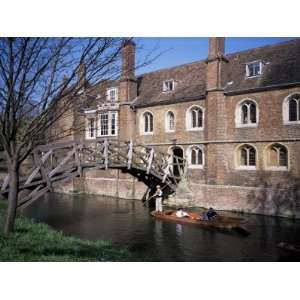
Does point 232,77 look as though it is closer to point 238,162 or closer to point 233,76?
point 233,76

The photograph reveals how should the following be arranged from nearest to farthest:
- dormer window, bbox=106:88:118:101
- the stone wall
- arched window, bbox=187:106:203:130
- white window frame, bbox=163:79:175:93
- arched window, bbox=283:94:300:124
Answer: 1. dormer window, bbox=106:88:118:101
2. the stone wall
3. arched window, bbox=283:94:300:124
4. arched window, bbox=187:106:203:130
5. white window frame, bbox=163:79:175:93

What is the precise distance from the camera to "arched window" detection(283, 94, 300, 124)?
13.5 m

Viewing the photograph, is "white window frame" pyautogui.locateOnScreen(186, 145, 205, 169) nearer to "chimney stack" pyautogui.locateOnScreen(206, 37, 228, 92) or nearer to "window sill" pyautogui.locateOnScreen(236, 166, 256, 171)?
"window sill" pyautogui.locateOnScreen(236, 166, 256, 171)

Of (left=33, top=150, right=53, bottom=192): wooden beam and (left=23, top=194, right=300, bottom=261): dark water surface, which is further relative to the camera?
(left=33, top=150, right=53, bottom=192): wooden beam

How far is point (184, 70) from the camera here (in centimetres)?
1847

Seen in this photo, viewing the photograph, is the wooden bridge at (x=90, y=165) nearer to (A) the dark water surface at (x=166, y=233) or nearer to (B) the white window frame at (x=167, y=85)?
(A) the dark water surface at (x=166, y=233)

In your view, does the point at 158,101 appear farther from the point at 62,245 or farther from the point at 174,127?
the point at 62,245

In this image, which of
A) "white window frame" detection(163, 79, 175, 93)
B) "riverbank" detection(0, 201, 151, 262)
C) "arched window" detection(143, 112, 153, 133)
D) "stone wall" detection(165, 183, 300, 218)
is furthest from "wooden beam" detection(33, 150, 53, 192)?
"white window frame" detection(163, 79, 175, 93)

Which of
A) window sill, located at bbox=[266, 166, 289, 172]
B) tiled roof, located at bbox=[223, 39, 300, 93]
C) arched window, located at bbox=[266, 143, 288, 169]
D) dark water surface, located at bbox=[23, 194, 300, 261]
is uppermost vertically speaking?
tiled roof, located at bbox=[223, 39, 300, 93]

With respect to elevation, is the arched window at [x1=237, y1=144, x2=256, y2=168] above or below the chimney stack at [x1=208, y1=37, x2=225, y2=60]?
below

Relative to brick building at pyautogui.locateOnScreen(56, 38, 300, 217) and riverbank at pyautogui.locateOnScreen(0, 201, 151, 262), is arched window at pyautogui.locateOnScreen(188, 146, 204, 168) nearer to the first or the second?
brick building at pyautogui.locateOnScreen(56, 38, 300, 217)

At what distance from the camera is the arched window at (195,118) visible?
55.6 feet

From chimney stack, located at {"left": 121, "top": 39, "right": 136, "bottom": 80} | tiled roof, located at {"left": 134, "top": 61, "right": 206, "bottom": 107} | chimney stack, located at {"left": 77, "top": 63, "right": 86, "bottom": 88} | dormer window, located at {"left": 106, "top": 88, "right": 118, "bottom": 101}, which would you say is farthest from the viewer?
tiled roof, located at {"left": 134, "top": 61, "right": 206, "bottom": 107}

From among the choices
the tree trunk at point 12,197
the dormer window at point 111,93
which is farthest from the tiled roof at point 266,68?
the tree trunk at point 12,197
